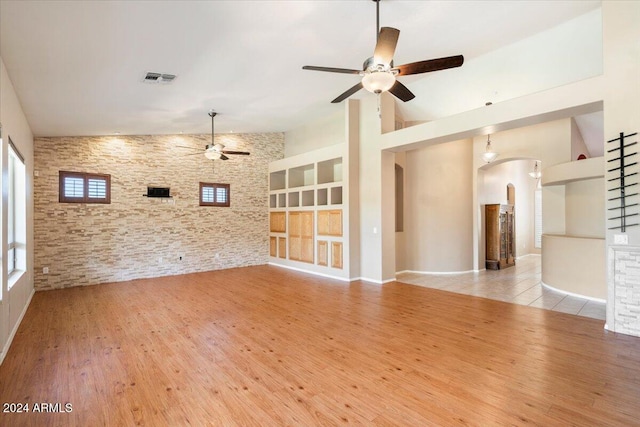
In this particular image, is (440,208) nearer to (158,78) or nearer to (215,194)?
(215,194)

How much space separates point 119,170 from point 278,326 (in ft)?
18.2

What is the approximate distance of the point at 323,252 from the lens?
7.66 meters

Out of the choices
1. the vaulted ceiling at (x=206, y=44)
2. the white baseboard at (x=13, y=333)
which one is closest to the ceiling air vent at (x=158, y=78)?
the vaulted ceiling at (x=206, y=44)

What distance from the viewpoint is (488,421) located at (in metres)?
2.13

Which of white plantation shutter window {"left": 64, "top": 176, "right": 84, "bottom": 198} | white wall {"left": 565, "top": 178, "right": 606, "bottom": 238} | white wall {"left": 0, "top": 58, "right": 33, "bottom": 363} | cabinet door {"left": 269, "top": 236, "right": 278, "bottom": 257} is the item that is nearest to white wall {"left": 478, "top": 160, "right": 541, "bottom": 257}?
white wall {"left": 565, "top": 178, "right": 606, "bottom": 238}

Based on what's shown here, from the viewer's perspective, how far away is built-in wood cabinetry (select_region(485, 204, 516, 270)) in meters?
8.09

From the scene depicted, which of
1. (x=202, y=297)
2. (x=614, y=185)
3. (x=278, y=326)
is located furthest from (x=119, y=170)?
(x=614, y=185)

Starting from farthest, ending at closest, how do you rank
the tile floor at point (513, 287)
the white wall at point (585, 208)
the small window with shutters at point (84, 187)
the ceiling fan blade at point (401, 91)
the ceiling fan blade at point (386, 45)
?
the small window with shutters at point (84, 187) → the white wall at point (585, 208) → the tile floor at point (513, 287) → the ceiling fan blade at point (401, 91) → the ceiling fan blade at point (386, 45)

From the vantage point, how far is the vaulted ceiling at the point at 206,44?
2.91m

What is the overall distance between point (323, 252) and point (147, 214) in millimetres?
4238

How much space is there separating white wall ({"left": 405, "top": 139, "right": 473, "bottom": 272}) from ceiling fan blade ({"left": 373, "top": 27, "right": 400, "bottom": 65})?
16.8 ft

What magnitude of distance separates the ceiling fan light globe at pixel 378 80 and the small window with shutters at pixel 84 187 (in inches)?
253

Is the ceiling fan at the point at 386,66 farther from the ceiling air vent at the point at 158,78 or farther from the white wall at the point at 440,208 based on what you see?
the white wall at the point at 440,208

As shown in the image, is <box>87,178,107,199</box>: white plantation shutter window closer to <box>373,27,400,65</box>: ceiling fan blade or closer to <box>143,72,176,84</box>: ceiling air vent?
<box>143,72,176,84</box>: ceiling air vent
